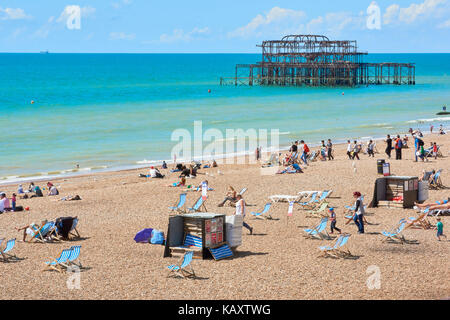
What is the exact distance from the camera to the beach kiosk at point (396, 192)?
1541 cm

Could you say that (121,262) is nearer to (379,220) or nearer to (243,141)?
(379,220)

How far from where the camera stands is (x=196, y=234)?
11758 mm

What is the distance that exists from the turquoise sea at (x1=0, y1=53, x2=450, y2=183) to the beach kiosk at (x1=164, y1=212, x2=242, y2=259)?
52.6ft

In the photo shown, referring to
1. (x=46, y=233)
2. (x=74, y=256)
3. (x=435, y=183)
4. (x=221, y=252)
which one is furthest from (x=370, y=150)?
(x=74, y=256)

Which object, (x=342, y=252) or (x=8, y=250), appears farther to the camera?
(x=8, y=250)

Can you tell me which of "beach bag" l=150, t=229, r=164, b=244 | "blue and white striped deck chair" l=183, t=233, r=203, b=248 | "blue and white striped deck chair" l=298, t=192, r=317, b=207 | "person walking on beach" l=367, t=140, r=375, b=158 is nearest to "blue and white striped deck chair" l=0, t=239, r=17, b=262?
"beach bag" l=150, t=229, r=164, b=244

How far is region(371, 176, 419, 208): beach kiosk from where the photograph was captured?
15.4m

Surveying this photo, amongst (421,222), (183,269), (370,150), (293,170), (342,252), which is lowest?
(183,269)

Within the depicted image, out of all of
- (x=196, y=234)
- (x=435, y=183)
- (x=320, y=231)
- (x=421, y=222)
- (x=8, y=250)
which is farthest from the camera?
(x=435, y=183)

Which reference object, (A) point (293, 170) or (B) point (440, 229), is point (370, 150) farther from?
(B) point (440, 229)

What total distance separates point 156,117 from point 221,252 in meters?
40.1

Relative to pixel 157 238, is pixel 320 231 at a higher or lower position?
higher

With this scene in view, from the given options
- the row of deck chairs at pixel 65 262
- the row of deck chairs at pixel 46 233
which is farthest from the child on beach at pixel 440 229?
the row of deck chairs at pixel 46 233
